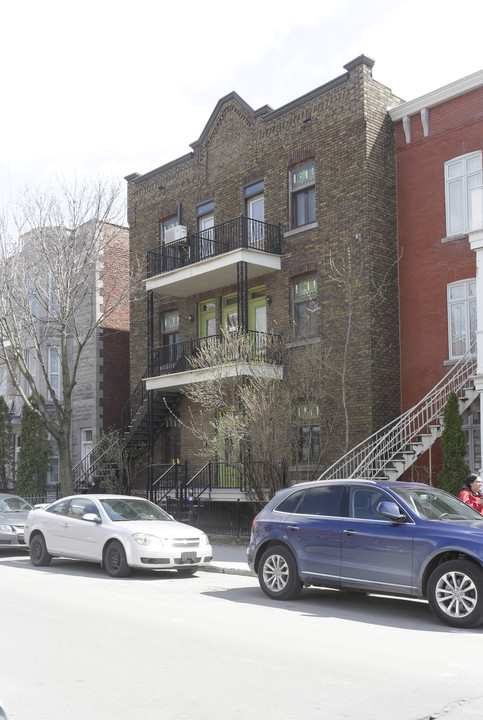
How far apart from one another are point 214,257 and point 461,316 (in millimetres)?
6750

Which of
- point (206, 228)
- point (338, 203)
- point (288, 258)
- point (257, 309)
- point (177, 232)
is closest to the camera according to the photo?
point (338, 203)

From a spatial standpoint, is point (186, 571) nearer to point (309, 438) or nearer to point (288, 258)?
point (309, 438)

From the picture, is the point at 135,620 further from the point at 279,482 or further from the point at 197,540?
the point at 279,482

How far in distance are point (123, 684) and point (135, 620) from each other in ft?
9.25

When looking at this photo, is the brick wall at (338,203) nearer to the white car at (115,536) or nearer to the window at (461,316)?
the window at (461,316)

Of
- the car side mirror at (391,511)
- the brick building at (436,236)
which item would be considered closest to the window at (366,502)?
the car side mirror at (391,511)

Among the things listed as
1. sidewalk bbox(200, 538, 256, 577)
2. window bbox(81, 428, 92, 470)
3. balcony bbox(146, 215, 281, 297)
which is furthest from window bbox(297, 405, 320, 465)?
window bbox(81, 428, 92, 470)

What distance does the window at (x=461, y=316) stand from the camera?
18078 mm

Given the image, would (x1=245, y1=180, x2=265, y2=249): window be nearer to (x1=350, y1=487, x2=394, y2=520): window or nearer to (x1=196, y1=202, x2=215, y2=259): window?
(x1=196, y1=202, x2=215, y2=259): window

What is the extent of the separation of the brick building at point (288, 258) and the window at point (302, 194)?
39 mm

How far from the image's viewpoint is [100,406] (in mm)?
28406

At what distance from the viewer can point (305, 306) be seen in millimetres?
20875

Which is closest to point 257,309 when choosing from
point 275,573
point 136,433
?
point 136,433

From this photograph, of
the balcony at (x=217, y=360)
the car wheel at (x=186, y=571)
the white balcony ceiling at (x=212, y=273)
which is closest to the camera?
the car wheel at (x=186, y=571)
